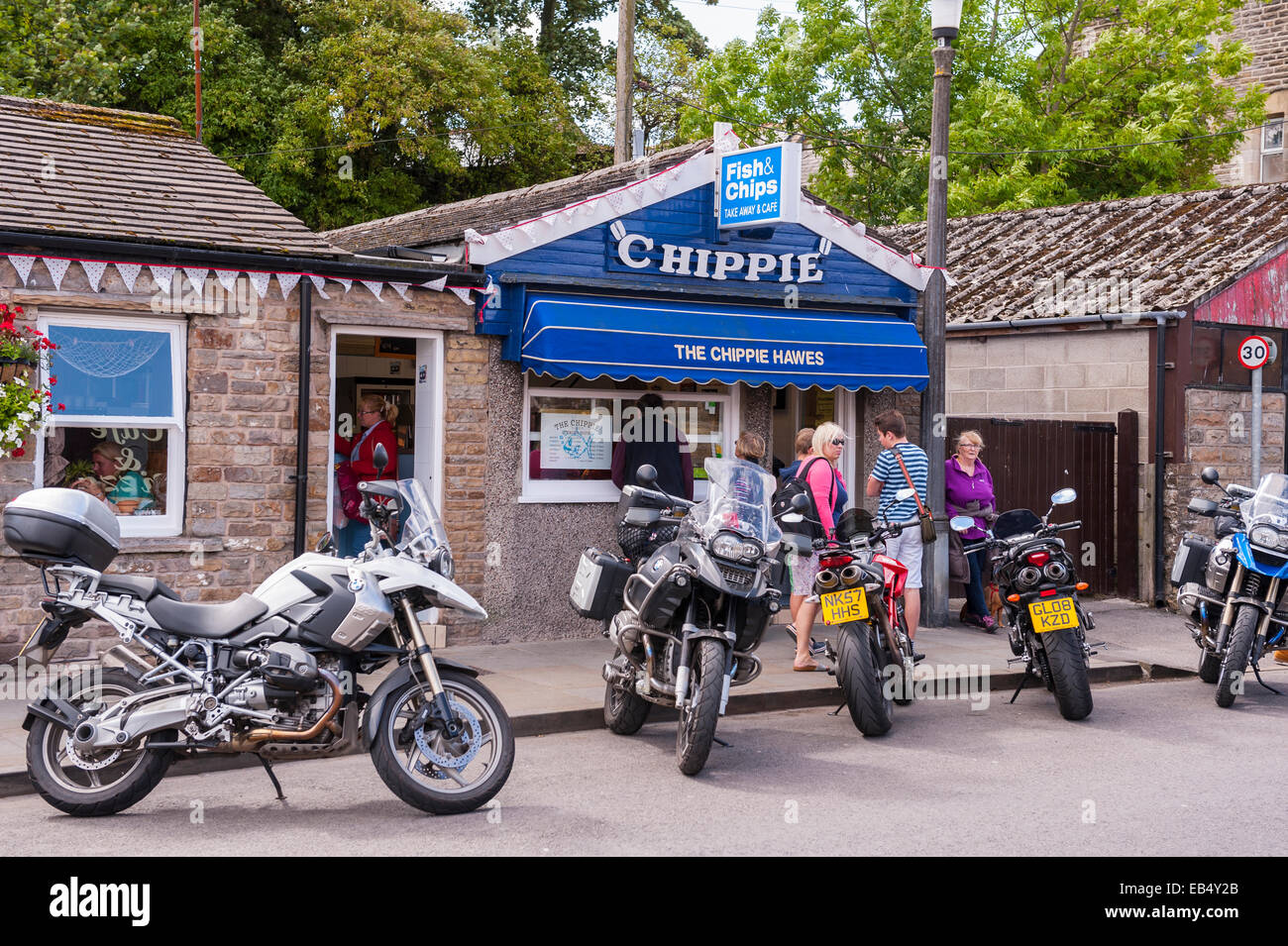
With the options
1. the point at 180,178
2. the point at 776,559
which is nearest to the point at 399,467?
the point at 180,178

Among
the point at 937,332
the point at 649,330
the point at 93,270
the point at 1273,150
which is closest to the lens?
the point at 93,270

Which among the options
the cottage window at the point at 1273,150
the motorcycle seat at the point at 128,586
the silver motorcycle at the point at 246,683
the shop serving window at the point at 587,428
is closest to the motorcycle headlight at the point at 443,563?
the silver motorcycle at the point at 246,683

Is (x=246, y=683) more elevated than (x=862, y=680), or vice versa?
(x=246, y=683)

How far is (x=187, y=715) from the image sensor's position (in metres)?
5.98

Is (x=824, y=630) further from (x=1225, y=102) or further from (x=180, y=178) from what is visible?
(x=1225, y=102)

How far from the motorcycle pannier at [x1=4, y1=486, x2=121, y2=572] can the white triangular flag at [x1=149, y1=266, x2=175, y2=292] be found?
3.89m

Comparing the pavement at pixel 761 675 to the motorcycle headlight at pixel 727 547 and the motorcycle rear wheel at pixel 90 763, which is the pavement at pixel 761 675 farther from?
the motorcycle headlight at pixel 727 547

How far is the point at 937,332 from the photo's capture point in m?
12.7

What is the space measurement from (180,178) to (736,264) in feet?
15.4

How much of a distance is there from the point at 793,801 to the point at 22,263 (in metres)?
6.20

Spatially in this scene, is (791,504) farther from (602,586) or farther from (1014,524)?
(1014,524)

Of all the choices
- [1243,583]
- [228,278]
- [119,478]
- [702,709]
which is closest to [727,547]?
[702,709]

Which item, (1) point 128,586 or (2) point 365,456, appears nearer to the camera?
(1) point 128,586

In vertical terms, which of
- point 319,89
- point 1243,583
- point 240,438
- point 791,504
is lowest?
point 1243,583
